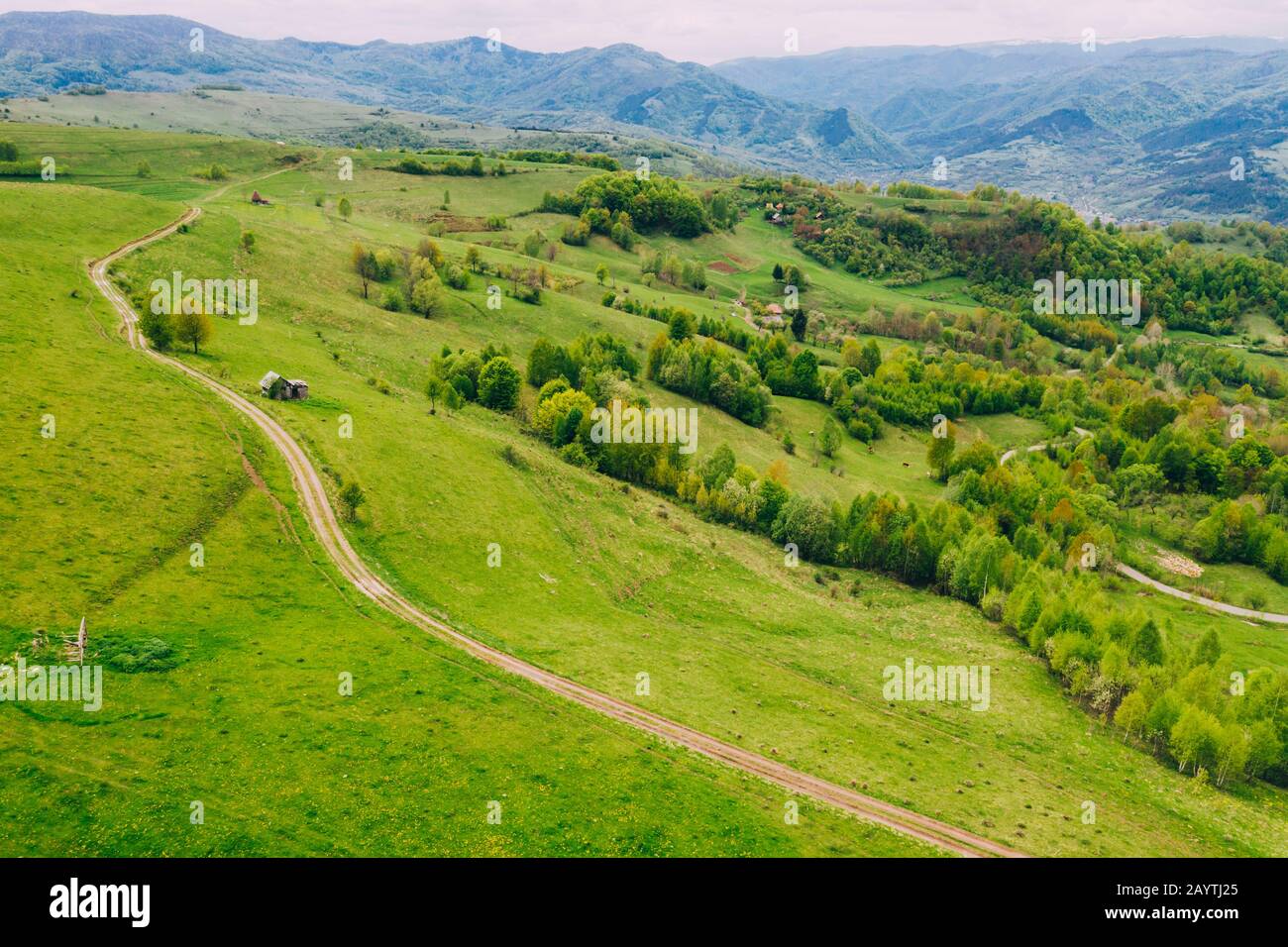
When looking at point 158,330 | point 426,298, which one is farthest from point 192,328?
point 426,298

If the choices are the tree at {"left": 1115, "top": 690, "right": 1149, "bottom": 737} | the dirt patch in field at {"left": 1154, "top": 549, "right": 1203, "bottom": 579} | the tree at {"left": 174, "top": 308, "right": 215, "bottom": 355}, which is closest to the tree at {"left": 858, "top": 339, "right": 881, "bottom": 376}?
the dirt patch in field at {"left": 1154, "top": 549, "right": 1203, "bottom": 579}

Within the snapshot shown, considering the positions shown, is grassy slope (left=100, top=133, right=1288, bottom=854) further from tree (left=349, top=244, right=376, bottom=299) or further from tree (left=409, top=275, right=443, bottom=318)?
tree (left=349, top=244, right=376, bottom=299)

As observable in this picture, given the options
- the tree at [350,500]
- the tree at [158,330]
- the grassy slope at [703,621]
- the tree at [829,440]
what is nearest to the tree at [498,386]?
the grassy slope at [703,621]

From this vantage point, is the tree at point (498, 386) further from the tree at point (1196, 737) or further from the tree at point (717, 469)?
the tree at point (1196, 737)

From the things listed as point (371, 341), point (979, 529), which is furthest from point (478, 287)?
point (979, 529)

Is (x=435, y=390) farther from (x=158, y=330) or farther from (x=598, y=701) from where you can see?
(x=598, y=701)

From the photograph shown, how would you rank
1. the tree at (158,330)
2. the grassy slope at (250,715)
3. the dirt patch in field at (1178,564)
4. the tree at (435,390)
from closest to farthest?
the grassy slope at (250,715), the tree at (158,330), the tree at (435,390), the dirt patch in field at (1178,564)
